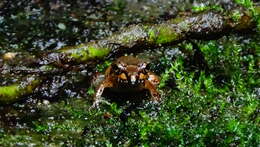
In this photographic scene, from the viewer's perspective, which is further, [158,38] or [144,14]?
[144,14]

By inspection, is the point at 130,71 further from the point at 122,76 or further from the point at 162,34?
the point at 162,34

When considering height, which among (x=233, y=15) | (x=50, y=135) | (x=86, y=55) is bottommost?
(x=50, y=135)

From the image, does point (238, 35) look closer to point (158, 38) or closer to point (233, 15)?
point (233, 15)

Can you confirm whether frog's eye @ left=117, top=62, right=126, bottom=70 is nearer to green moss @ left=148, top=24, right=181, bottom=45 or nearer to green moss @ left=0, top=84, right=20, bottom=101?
green moss @ left=148, top=24, right=181, bottom=45

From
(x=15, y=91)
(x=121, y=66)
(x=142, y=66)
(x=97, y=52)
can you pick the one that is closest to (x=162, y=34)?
(x=97, y=52)

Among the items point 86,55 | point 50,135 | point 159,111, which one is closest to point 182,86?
point 159,111

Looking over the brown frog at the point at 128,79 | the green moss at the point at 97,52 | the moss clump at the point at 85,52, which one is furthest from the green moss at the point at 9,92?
the green moss at the point at 97,52

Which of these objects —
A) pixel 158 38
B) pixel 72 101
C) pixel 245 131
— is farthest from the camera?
pixel 158 38
